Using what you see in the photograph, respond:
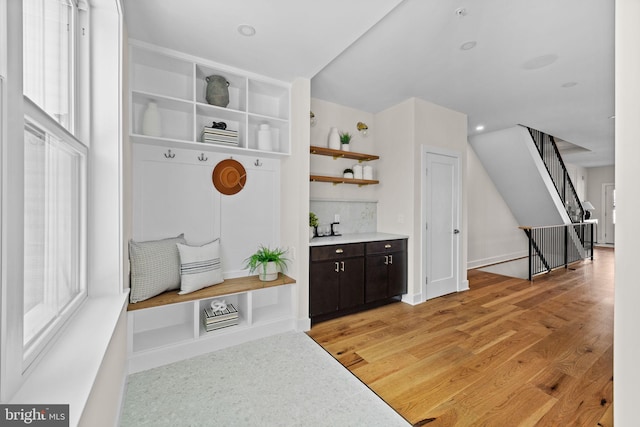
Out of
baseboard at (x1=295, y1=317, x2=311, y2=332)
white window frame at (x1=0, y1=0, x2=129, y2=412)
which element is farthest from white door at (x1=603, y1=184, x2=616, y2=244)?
white window frame at (x1=0, y1=0, x2=129, y2=412)

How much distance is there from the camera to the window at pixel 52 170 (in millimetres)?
981

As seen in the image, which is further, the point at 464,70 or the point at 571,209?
the point at 571,209

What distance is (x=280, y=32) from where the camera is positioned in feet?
6.88

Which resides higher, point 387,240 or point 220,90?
point 220,90

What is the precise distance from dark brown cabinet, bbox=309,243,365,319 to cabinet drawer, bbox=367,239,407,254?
0.16 metres

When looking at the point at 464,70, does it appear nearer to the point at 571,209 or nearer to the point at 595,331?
the point at 595,331

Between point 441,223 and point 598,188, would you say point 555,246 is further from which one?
point 598,188

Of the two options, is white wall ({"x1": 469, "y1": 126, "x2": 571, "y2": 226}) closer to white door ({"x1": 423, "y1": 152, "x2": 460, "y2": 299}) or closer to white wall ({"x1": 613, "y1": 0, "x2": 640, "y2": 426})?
white door ({"x1": 423, "y1": 152, "x2": 460, "y2": 299})

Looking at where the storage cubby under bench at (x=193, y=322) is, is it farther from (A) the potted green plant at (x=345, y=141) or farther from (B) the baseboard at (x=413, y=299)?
(A) the potted green plant at (x=345, y=141)

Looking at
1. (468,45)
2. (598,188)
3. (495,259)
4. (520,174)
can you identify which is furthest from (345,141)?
(598,188)

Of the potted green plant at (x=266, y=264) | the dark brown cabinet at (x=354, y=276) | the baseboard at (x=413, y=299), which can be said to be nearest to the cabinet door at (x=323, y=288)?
the dark brown cabinet at (x=354, y=276)

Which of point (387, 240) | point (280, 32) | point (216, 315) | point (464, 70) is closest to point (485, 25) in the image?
point (464, 70)

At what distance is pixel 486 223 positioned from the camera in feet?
19.2

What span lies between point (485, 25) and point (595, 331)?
123 inches
